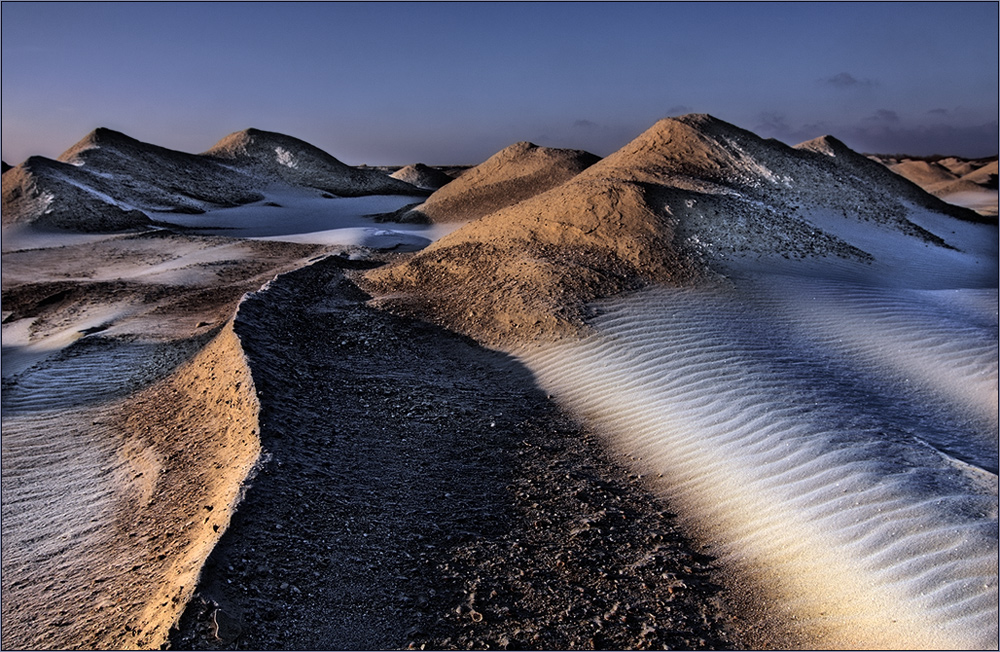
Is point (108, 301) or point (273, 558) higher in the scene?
point (108, 301)

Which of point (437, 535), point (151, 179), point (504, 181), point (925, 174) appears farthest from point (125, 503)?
point (925, 174)

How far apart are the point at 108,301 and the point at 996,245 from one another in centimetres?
2429

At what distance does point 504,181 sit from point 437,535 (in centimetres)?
2500

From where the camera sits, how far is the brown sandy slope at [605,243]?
10.5 meters

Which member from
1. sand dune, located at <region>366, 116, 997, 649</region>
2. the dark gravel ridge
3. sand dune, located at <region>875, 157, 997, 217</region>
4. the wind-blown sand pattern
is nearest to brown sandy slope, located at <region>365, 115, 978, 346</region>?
sand dune, located at <region>366, 116, 997, 649</region>

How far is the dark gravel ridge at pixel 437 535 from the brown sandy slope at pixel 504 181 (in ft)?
63.1

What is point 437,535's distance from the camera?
539cm

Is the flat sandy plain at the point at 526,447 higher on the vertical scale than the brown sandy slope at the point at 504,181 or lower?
lower

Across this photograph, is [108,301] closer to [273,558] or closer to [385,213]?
[273,558]

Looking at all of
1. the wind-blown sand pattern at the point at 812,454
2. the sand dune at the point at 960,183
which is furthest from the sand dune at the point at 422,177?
the wind-blown sand pattern at the point at 812,454

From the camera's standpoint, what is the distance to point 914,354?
895 centimetres

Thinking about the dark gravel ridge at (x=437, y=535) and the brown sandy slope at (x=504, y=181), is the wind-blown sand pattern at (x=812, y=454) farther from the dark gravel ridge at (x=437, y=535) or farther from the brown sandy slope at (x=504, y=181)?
the brown sandy slope at (x=504, y=181)

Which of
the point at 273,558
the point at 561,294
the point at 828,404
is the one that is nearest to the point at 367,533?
the point at 273,558

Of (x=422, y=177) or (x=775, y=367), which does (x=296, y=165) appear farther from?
(x=775, y=367)
